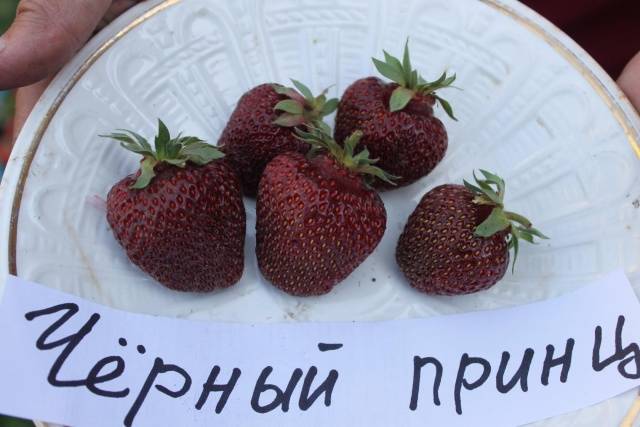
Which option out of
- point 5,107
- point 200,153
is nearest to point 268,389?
point 200,153

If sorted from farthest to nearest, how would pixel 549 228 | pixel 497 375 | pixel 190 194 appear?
1. pixel 549 228
2. pixel 497 375
3. pixel 190 194

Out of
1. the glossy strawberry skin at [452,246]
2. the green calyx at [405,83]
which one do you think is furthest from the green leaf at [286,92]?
the glossy strawberry skin at [452,246]

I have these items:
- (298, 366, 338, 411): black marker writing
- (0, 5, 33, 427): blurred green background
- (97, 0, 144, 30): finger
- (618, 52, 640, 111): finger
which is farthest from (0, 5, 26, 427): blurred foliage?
(618, 52, 640, 111): finger

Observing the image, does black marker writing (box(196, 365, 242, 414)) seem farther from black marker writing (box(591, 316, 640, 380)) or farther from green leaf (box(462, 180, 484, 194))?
black marker writing (box(591, 316, 640, 380))

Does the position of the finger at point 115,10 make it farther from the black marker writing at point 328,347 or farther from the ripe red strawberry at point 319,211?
the black marker writing at point 328,347

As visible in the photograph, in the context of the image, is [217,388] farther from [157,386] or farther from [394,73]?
[394,73]

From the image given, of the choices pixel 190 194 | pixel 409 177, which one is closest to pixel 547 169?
pixel 409 177

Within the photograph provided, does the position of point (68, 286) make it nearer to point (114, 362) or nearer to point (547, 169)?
point (114, 362)
